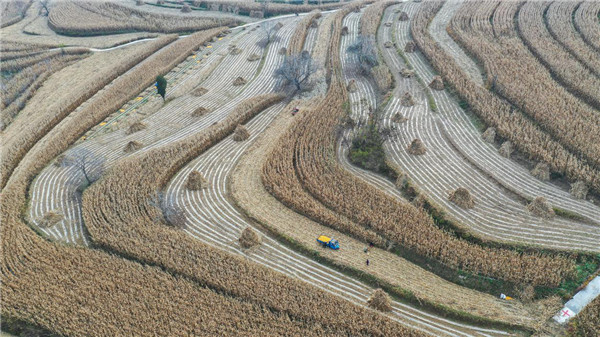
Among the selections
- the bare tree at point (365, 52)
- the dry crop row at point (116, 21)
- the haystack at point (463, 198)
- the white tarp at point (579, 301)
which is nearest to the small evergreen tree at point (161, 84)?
the bare tree at point (365, 52)

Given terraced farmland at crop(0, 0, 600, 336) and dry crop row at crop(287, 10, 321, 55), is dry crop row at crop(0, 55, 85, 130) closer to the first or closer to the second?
terraced farmland at crop(0, 0, 600, 336)

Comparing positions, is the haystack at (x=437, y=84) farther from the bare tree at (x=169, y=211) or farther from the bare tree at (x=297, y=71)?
the bare tree at (x=169, y=211)

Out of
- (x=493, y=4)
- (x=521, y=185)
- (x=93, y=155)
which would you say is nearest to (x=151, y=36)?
(x=93, y=155)

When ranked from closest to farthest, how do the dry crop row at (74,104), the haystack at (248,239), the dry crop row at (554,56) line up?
the haystack at (248,239), the dry crop row at (74,104), the dry crop row at (554,56)

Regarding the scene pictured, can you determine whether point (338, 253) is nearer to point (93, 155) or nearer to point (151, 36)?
point (93, 155)

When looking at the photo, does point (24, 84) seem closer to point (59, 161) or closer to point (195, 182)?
point (59, 161)

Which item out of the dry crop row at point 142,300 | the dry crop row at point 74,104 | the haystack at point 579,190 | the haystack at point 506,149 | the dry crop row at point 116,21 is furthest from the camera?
the dry crop row at point 116,21

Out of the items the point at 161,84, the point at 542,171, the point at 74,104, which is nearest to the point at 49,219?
the point at 161,84
